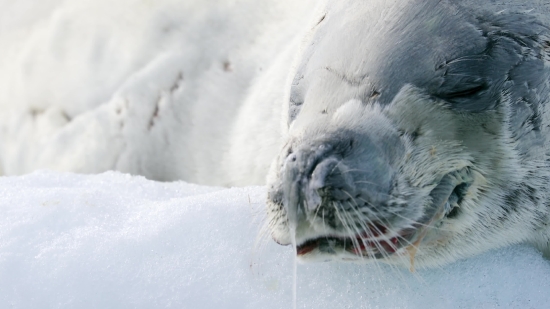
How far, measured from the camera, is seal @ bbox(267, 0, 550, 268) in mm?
1713

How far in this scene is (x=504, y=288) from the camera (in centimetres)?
193

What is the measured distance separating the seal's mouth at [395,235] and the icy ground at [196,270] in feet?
0.45

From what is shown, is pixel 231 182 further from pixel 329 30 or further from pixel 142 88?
pixel 329 30

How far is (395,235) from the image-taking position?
179 centimetres

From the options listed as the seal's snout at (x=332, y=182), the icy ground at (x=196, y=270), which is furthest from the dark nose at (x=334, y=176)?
the icy ground at (x=196, y=270)

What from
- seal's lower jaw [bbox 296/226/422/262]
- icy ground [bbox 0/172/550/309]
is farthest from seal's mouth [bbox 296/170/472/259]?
icy ground [bbox 0/172/550/309]

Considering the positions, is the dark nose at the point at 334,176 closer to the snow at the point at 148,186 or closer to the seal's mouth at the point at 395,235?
the seal's mouth at the point at 395,235

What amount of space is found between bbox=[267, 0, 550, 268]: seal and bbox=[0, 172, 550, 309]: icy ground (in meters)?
0.08

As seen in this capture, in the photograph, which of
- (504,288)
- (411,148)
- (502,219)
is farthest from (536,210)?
(411,148)

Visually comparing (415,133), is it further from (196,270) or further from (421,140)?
(196,270)

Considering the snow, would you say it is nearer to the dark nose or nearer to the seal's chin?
the seal's chin

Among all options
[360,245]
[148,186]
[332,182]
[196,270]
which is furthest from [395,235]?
[148,186]

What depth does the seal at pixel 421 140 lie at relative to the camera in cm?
171

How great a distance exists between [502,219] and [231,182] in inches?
51.3
